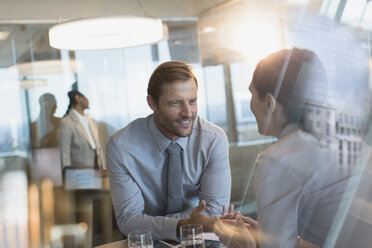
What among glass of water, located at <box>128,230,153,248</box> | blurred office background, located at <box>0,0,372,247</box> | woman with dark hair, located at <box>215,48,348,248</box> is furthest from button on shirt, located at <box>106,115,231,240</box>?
blurred office background, located at <box>0,0,372,247</box>

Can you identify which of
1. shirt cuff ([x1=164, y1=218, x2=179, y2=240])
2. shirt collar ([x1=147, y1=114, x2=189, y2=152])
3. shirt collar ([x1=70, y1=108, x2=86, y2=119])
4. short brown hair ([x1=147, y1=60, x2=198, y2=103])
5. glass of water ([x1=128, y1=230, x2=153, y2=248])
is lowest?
shirt cuff ([x1=164, y1=218, x2=179, y2=240])

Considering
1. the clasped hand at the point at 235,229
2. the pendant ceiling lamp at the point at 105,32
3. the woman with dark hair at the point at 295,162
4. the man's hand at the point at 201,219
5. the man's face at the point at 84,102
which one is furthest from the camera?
the man's face at the point at 84,102

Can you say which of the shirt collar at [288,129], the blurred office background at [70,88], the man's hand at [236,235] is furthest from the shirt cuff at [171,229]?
the blurred office background at [70,88]

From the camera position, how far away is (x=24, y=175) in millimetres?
4277

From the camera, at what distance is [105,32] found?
83.4 inches

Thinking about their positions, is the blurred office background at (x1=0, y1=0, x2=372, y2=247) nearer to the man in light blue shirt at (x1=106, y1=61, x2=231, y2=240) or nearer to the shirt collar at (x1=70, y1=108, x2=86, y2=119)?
the shirt collar at (x1=70, y1=108, x2=86, y2=119)

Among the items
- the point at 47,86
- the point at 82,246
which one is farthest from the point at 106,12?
the point at 82,246

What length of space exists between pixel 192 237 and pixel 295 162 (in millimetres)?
504

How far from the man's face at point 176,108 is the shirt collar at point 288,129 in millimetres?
1074

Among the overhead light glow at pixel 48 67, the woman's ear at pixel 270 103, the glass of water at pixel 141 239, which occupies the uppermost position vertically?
the overhead light glow at pixel 48 67

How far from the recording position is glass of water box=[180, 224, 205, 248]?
110 centimetres

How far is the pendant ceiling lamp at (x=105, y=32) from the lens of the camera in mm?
1890

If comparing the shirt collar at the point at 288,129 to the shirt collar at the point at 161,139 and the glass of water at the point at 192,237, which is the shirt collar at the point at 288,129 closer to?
the glass of water at the point at 192,237

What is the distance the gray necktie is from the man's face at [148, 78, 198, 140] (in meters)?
0.05
